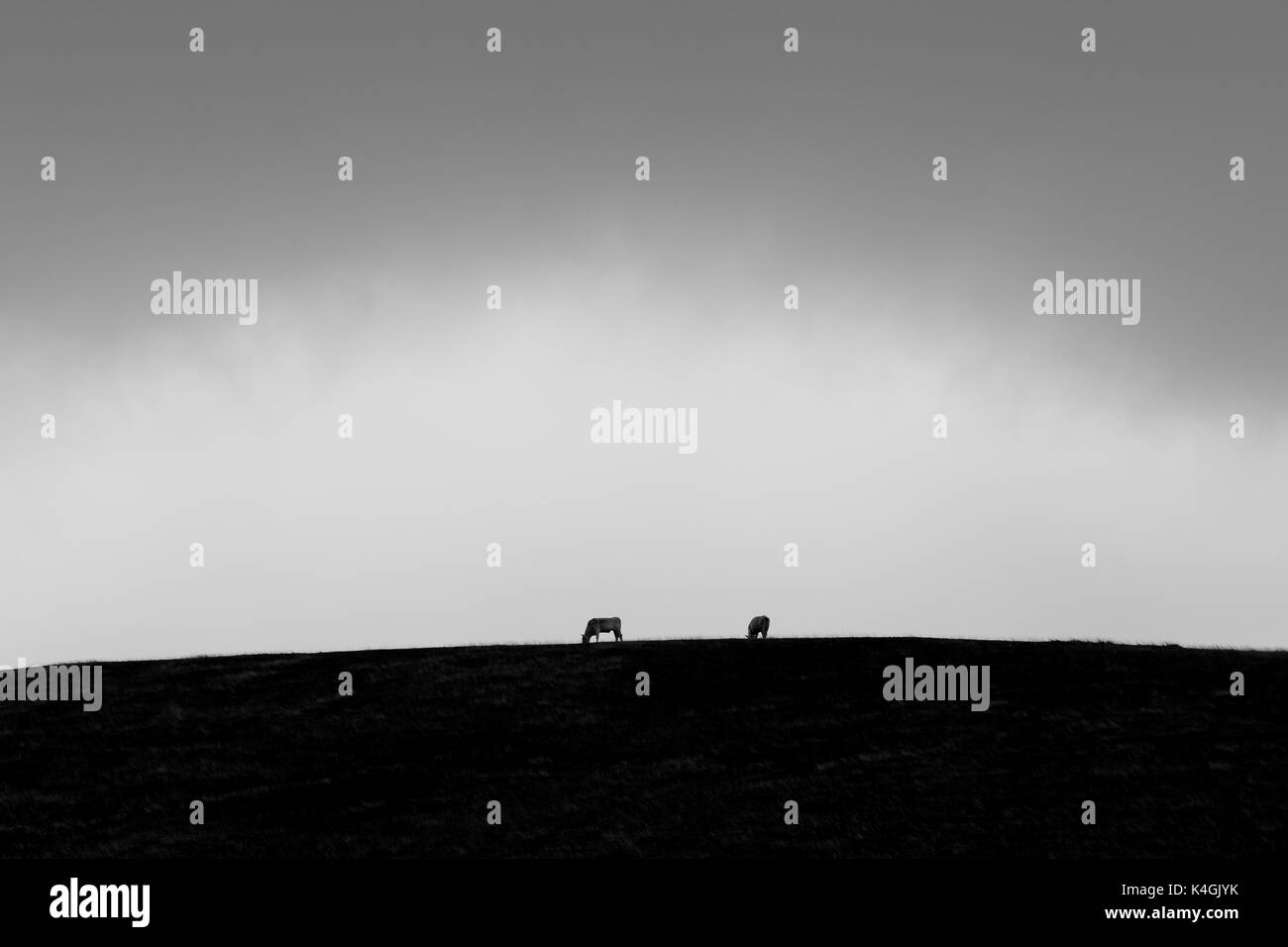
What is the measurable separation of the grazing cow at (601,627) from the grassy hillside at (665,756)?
152cm

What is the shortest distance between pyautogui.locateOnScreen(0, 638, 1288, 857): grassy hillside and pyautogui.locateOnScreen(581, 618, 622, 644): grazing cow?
4.99 feet

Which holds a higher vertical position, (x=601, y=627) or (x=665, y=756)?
(x=601, y=627)

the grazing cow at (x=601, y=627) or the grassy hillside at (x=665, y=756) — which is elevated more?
the grazing cow at (x=601, y=627)

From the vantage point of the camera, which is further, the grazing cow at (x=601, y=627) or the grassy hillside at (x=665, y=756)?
the grazing cow at (x=601, y=627)

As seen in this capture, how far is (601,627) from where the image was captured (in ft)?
168

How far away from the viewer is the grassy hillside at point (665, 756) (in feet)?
104

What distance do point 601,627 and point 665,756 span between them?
13.6m

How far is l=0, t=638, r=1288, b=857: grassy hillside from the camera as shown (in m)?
31.6

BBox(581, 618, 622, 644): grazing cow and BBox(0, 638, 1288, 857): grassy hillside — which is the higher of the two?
BBox(581, 618, 622, 644): grazing cow

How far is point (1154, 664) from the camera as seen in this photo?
43.2 m
